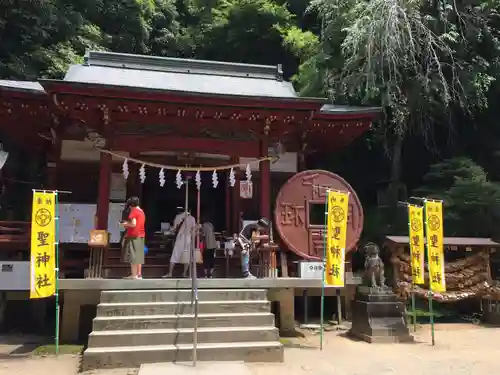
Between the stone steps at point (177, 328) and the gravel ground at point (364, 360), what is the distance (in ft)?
0.85

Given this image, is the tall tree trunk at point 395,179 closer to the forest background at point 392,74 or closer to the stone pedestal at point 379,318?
the forest background at point 392,74

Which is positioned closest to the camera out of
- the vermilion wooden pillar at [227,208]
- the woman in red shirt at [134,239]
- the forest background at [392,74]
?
the woman in red shirt at [134,239]

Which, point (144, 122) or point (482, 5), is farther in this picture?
point (482, 5)

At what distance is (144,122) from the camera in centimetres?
910

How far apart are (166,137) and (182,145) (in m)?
0.38

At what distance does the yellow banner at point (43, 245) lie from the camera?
6742mm

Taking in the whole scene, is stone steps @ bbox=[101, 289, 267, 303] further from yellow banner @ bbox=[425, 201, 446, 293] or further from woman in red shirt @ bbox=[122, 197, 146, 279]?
yellow banner @ bbox=[425, 201, 446, 293]

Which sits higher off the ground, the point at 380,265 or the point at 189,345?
the point at 380,265

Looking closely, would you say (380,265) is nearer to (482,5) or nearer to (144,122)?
(144,122)

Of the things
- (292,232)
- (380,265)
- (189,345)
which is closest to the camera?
(189,345)

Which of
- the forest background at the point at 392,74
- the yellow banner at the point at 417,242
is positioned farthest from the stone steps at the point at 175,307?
the forest background at the point at 392,74

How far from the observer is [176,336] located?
6.58 m

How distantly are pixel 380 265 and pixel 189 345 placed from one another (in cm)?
446

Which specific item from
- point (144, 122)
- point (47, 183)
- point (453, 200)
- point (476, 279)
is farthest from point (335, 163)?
point (47, 183)
